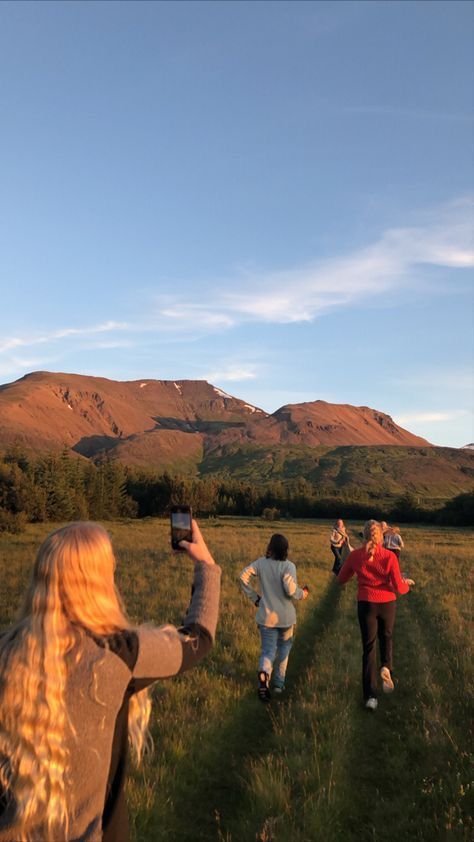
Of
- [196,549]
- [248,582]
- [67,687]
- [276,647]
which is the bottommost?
[276,647]

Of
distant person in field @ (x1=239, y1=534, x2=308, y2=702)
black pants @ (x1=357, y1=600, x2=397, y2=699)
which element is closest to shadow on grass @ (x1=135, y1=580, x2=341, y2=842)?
distant person in field @ (x1=239, y1=534, x2=308, y2=702)

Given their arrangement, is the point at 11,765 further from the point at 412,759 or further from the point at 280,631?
the point at 280,631

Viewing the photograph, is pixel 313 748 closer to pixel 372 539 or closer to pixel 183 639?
pixel 372 539

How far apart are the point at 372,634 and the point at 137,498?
73.6 meters

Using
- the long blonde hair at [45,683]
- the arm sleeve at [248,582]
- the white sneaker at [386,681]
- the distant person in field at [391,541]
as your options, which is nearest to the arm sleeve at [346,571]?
the arm sleeve at [248,582]

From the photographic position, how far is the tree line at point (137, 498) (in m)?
51.4

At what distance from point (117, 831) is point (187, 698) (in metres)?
5.48

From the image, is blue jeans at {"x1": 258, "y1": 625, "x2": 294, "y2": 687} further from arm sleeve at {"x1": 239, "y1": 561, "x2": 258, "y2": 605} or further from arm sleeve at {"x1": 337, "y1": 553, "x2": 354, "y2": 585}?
arm sleeve at {"x1": 337, "y1": 553, "x2": 354, "y2": 585}

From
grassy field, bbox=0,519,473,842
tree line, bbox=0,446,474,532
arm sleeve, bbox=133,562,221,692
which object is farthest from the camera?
tree line, bbox=0,446,474,532

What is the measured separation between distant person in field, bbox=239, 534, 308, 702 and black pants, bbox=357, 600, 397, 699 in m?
0.91

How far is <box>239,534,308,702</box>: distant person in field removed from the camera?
8.29 metres

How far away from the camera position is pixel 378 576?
7996 millimetres

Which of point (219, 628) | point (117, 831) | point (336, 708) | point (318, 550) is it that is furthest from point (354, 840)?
point (318, 550)

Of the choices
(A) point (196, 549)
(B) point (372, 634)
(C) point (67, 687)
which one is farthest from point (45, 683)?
(B) point (372, 634)
